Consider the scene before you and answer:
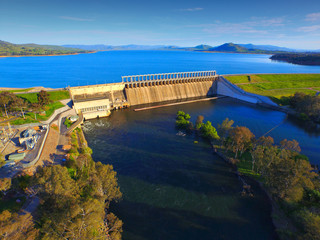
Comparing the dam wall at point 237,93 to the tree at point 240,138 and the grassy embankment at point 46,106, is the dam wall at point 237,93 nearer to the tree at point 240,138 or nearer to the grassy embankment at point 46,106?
the tree at point 240,138

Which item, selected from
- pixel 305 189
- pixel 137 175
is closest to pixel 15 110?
pixel 137 175

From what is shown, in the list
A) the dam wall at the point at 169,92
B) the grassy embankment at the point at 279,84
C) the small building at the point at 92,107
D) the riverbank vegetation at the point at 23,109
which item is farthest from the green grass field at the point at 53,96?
the grassy embankment at the point at 279,84

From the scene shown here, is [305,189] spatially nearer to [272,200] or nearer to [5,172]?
[272,200]

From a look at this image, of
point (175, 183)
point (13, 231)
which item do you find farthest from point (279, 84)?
point (13, 231)

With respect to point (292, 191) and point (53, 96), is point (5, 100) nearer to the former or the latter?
point (53, 96)

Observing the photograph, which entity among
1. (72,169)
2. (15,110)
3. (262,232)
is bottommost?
(262,232)

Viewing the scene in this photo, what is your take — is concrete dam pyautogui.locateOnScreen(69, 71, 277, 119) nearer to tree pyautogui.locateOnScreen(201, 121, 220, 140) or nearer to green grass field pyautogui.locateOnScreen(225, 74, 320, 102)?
green grass field pyautogui.locateOnScreen(225, 74, 320, 102)
